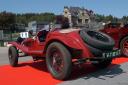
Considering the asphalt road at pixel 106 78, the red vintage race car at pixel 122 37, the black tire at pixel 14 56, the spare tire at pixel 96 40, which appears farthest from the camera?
the red vintage race car at pixel 122 37

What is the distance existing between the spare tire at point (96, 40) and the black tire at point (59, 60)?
55cm

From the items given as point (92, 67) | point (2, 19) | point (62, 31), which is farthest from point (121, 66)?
point (2, 19)

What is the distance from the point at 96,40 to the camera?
7527 millimetres

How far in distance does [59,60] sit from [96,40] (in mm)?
1031

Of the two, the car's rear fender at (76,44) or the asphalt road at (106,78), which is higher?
the car's rear fender at (76,44)

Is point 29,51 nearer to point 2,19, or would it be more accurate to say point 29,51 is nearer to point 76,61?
point 76,61

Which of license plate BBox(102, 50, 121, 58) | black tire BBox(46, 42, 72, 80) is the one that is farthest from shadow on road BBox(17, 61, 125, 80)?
license plate BBox(102, 50, 121, 58)

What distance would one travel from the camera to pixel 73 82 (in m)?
7.17

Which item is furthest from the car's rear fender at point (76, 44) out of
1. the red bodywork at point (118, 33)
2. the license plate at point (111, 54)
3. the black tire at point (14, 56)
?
Result: the red bodywork at point (118, 33)

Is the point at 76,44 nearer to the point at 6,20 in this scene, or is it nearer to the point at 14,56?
the point at 14,56

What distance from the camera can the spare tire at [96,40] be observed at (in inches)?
293

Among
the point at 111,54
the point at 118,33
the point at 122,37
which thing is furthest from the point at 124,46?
the point at 111,54

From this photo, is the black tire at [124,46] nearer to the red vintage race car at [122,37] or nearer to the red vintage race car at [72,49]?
the red vintage race car at [122,37]

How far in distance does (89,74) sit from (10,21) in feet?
278
